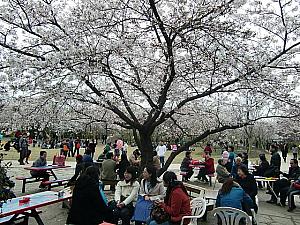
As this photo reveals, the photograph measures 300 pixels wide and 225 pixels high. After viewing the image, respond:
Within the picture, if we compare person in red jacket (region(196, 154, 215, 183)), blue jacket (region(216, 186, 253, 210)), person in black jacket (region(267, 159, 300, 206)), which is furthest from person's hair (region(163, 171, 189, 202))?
person in red jacket (region(196, 154, 215, 183))

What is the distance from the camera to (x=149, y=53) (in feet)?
30.2

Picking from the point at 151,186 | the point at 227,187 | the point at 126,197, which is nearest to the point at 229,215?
the point at 227,187

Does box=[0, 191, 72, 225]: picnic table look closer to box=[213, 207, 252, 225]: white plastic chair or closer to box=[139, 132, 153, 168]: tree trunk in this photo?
box=[213, 207, 252, 225]: white plastic chair

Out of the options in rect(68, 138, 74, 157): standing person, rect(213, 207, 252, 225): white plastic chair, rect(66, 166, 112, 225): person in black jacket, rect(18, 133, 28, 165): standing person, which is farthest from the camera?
rect(68, 138, 74, 157): standing person

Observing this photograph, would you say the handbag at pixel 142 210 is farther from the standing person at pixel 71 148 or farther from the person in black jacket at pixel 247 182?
the standing person at pixel 71 148

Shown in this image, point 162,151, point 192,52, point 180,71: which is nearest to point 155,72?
point 180,71

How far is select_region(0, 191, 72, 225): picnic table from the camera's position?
516 centimetres

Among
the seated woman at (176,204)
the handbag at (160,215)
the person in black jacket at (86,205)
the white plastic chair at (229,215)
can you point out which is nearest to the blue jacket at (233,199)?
the white plastic chair at (229,215)

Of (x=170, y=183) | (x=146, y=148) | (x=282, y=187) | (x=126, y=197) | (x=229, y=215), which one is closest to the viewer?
(x=170, y=183)

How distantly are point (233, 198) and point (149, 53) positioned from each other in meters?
5.02

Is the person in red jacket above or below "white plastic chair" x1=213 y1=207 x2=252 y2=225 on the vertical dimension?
above

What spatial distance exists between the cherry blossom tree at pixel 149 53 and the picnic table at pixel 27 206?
2787 mm

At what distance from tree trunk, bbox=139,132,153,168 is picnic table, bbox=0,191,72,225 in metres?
3.06

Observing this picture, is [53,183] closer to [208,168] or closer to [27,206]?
[27,206]
